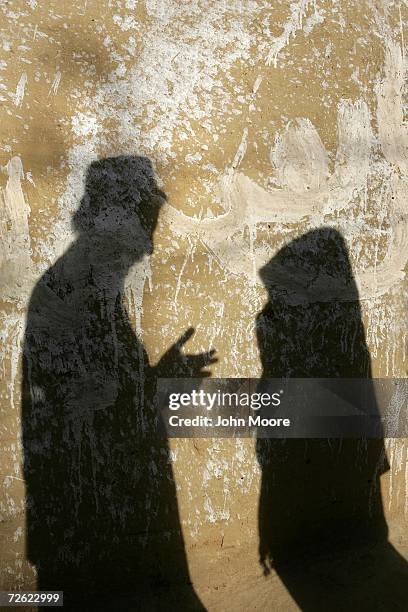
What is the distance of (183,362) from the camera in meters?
1.62

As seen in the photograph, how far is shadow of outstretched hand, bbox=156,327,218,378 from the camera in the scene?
1.61 meters

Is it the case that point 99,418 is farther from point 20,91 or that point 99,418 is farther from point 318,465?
point 20,91

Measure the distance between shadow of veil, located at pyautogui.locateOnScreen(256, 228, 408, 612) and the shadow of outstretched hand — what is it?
9.7 inches

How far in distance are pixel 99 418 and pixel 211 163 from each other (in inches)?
45.4

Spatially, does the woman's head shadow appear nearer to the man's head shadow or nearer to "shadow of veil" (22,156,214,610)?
"shadow of veil" (22,156,214,610)

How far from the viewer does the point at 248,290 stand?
5.40 ft

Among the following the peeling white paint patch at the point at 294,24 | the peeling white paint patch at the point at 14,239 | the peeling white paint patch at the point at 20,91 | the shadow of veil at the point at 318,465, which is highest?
the peeling white paint patch at the point at 294,24

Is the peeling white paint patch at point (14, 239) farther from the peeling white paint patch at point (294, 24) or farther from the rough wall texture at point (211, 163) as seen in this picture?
the peeling white paint patch at point (294, 24)

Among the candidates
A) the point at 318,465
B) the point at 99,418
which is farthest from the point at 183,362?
the point at 318,465

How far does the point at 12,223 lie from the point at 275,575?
6.09ft

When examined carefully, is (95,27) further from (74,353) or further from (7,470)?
(7,470)

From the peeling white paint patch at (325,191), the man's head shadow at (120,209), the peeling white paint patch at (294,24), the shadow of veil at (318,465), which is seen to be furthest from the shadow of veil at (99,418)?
the peeling white paint patch at (294,24)

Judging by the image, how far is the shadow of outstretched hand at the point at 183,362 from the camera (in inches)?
63.4

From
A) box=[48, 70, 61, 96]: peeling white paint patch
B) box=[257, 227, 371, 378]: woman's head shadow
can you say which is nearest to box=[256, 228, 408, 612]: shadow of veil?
box=[257, 227, 371, 378]: woman's head shadow
